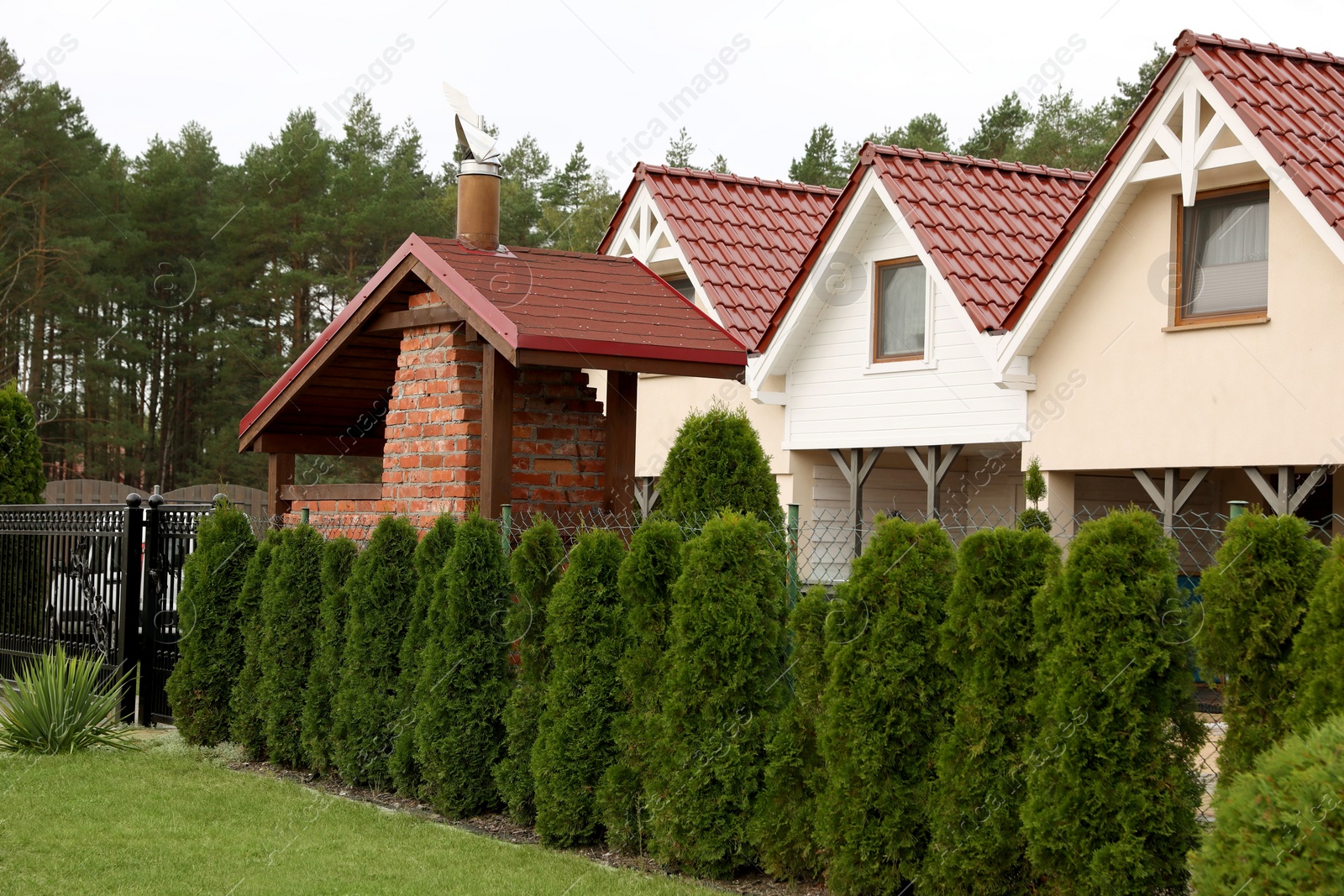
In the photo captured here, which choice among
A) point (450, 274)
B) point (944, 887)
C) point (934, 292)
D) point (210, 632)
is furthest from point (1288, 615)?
point (934, 292)

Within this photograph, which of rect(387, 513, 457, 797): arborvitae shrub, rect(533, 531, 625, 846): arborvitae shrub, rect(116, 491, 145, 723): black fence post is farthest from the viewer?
rect(116, 491, 145, 723): black fence post

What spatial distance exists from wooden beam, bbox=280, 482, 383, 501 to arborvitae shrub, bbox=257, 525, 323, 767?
63 centimetres

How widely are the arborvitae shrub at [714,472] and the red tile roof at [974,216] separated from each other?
8.43m

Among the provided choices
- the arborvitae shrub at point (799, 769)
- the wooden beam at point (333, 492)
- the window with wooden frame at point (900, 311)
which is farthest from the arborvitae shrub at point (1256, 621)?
the window with wooden frame at point (900, 311)

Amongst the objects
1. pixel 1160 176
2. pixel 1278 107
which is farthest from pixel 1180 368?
pixel 1278 107

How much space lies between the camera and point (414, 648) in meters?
8.12

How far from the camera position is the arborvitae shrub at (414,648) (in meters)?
8.04

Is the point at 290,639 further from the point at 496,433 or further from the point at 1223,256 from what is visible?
the point at 1223,256

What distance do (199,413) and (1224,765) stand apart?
43.5 meters

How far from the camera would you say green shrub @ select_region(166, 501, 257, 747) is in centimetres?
1004

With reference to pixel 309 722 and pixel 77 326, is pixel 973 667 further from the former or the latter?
pixel 77 326

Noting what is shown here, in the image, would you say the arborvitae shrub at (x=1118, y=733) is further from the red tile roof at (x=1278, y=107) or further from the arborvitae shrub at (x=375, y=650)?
the red tile roof at (x=1278, y=107)

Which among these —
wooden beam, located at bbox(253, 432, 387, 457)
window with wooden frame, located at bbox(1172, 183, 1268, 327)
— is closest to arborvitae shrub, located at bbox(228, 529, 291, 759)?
wooden beam, located at bbox(253, 432, 387, 457)

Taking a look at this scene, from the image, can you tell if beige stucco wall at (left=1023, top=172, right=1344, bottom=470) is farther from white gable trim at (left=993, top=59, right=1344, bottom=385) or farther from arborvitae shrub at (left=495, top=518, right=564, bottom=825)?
arborvitae shrub at (left=495, top=518, right=564, bottom=825)
